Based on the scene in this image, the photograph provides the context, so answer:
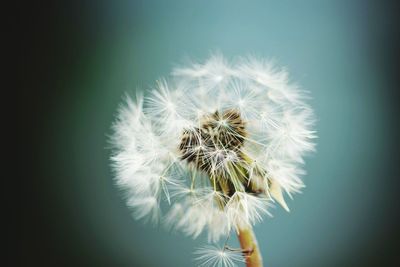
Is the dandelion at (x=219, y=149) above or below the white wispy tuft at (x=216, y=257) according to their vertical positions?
above

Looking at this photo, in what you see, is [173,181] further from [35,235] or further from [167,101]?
[35,235]

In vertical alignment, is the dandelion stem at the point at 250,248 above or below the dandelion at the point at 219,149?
below

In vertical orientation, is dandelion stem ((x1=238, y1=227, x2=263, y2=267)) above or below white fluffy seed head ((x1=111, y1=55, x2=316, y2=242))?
below

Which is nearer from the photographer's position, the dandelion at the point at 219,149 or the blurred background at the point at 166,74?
the dandelion at the point at 219,149

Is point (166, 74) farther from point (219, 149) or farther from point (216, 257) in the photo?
point (216, 257)

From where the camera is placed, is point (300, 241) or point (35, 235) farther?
point (35, 235)

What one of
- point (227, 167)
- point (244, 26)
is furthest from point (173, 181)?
point (244, 26)
